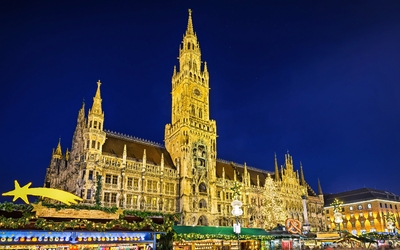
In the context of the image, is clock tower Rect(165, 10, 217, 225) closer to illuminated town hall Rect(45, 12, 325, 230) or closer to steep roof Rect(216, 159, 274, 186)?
illuminated town hall Rect(45, 12, 325, 230)

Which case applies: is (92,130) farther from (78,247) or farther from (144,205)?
(78,247)

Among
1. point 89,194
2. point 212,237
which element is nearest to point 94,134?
point 89,194

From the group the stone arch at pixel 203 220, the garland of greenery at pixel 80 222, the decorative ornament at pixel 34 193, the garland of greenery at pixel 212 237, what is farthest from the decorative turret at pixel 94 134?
the decorative ornament at pixel 34 193

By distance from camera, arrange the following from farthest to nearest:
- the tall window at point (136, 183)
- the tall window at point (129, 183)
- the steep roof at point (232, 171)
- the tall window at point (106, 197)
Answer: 1. the steep roof at point (232, 171)
2. the tall window at point (136, 183)
3. the tall window at point (129, 183)
4. the tall window at point (106, 197)

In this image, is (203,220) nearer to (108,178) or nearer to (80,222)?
(108,178)

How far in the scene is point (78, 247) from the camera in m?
24.6

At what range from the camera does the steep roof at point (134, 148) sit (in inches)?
2328

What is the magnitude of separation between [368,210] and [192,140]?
80.5m

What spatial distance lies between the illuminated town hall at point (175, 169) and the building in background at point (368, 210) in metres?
42.1

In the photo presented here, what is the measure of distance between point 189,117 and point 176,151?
8.42 meters

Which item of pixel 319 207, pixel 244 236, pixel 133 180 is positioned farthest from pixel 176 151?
pixel 319 207

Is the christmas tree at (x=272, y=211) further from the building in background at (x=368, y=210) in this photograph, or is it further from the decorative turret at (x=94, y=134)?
the building in background at (x=368, y=210)

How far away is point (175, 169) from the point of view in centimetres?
6469

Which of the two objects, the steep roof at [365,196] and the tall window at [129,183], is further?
the steep roof at [365,196]
